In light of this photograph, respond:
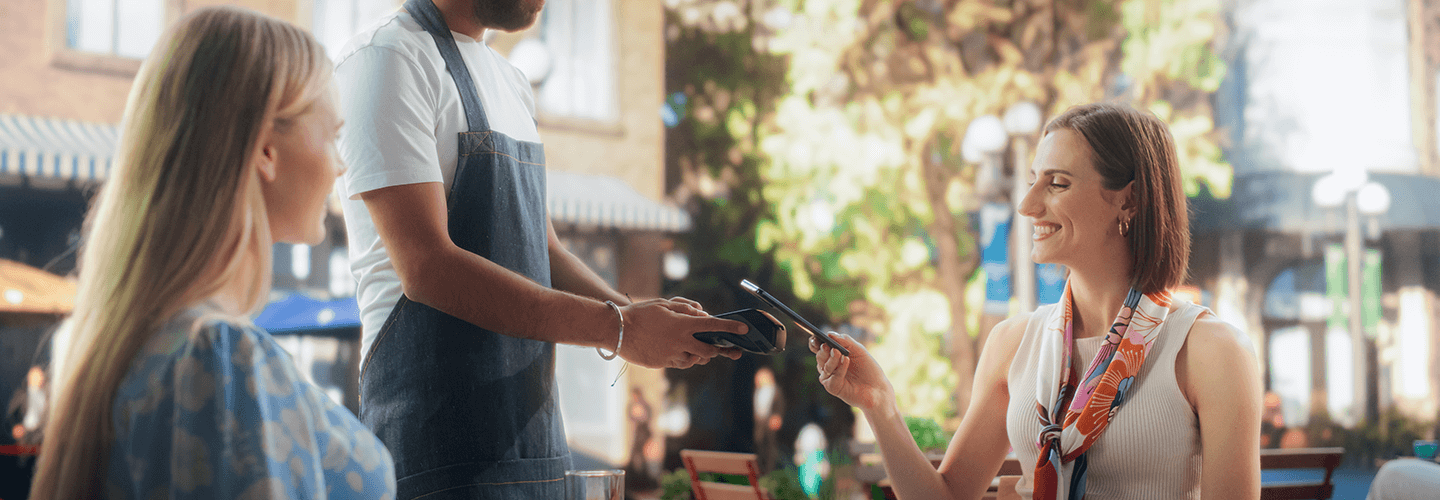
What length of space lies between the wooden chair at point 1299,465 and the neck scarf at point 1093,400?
216cm

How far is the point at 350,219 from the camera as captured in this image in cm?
135

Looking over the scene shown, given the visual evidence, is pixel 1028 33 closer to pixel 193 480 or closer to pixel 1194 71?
pixel 1194 71

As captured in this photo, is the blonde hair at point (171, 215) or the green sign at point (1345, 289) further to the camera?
the green sign at point (1345, 289)

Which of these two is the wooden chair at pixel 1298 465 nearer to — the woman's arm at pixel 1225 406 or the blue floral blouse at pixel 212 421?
the woman's arm at pixel 1225 406

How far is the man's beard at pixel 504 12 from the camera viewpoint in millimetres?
1434

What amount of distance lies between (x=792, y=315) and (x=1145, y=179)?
686 millimetres

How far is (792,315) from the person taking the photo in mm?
1387

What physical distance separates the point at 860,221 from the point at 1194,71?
2.48 metres

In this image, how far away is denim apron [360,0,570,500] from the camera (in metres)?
1.28

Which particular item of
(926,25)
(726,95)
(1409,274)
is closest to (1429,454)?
(926,25)

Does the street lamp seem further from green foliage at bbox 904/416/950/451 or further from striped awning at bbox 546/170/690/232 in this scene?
green foliage at bbox 904/416/950/451

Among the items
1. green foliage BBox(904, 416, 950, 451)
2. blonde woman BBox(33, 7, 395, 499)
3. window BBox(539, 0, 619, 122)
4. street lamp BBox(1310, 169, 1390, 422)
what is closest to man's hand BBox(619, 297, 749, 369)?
blonde woman BBox(33, 7, 395, 499)

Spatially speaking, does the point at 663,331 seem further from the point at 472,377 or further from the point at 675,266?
the point at 675,266

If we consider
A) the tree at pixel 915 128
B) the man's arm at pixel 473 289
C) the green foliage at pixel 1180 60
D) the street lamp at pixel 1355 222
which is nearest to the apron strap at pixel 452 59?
the man's arm at pixel 473 289
